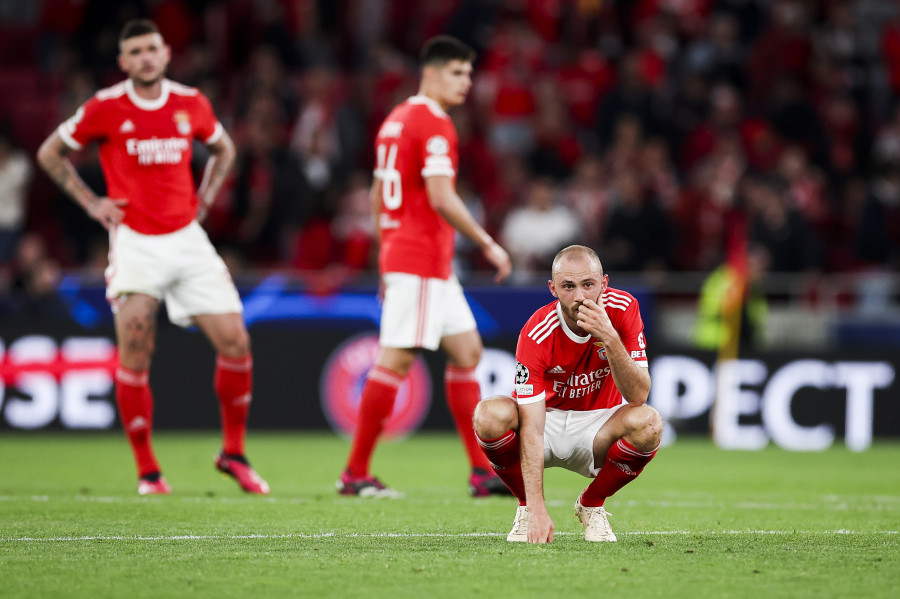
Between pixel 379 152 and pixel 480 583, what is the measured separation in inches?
139

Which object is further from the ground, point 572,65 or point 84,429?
point 572,65

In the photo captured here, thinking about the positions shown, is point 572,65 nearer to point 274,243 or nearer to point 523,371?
point 274,243

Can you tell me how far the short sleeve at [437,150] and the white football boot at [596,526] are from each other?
7.70 feet

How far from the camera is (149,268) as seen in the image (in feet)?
22.7

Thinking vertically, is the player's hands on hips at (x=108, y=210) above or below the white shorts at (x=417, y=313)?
above

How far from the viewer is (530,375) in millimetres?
5090

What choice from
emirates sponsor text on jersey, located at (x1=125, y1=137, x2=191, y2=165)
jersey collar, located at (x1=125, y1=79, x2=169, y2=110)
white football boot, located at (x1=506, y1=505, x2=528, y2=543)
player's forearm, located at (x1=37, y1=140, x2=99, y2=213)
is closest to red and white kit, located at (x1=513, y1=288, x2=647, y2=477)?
white football boot, located at (x1=506, y1=505, x2=528, y2=543)

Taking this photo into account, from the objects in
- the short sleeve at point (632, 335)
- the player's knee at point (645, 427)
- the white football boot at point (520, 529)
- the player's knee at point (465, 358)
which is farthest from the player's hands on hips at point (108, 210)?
the player's knee at point (645, 427)

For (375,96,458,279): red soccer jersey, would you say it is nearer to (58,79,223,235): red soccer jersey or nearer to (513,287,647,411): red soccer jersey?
(58,79,223,235): red soccer jersey

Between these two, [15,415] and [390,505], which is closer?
[390,505]

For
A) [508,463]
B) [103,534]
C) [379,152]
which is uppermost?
[379,152]

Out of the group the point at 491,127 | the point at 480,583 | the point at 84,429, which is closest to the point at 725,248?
the point at 491,127

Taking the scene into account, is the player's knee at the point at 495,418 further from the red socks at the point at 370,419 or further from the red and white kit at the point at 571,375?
the red socks at the point at 370,419

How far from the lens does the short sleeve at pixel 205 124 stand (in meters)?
7.20
